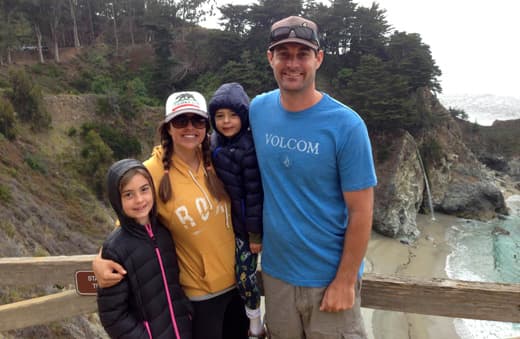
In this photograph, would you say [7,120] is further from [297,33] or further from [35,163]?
[297,33]

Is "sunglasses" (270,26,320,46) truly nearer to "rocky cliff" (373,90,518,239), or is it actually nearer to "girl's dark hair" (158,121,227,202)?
"girl's dark hair" (158,121,227,202)

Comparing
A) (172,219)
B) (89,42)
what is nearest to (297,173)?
(172,219)

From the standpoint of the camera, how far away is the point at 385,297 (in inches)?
79.9

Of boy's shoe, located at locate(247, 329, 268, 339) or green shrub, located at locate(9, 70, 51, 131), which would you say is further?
green shrub, located at locate(9, 70, 51, 131)

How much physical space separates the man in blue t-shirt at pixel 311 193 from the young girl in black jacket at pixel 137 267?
0.57 meters

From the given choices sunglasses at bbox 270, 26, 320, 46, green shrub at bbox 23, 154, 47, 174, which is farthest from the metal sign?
green shrub at bbox 23, 154, 47, 174

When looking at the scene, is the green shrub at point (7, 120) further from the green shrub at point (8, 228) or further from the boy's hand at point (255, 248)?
the boy's hand at point (255, 248)

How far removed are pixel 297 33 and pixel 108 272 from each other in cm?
146

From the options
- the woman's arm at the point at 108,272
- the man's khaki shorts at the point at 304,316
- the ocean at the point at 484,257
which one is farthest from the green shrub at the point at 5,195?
the ocean at the point at 484,257

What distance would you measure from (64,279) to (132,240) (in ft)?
2.47

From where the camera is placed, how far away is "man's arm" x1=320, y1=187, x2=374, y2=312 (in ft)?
5.59

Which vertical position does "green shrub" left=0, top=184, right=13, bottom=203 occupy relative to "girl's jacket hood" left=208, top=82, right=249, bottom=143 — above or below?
below

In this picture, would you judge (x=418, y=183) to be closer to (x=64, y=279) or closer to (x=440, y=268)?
(x=440, y=268)

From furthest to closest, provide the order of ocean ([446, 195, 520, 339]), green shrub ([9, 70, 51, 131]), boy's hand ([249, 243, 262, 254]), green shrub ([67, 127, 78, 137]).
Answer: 1. green shrub ([67, 127, 78, 137])
2. green shrub ([9, 70, 51, 131])
3. ocean ([446, 195, 520, 339])
4. boy's hand ([249, 243, 262, 254])
